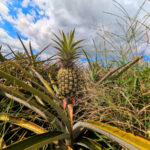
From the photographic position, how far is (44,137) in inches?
24.7

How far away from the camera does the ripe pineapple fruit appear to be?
1279 millimetres

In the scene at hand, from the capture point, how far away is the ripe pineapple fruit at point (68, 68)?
1279mm

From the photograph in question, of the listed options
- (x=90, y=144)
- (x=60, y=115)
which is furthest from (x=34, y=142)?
(x=90, y=144)

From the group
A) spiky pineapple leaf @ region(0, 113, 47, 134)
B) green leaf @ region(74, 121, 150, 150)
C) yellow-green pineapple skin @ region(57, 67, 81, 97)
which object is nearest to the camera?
green leaf @ region(74, 121, 150, 150)

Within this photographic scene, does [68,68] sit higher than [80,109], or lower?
higher

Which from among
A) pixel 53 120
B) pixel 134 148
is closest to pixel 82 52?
pixel 53 120

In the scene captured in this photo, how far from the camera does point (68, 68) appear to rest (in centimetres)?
137

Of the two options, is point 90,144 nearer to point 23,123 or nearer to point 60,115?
point 60,115

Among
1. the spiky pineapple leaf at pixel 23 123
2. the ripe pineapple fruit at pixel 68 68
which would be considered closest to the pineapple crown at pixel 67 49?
the ripe pineapple fruit at pixel 68 68

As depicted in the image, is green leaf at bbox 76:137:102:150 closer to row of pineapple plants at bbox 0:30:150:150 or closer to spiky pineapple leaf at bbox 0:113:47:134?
row of pineapple plants at bbox 0:30:150:150

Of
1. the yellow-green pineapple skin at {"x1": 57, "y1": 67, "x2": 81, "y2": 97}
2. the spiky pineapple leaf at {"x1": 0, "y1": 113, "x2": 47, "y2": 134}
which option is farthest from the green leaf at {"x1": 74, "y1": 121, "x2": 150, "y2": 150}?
the yellow-green pineapple skin at {"x1": 57, "y1": 67, "x2": 81, "y2": 97}

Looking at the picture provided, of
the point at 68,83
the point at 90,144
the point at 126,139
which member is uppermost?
the point at 68,83

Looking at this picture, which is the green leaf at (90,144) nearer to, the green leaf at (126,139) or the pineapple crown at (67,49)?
the green leaf at (126,139)

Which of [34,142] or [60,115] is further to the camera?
[60,115]
